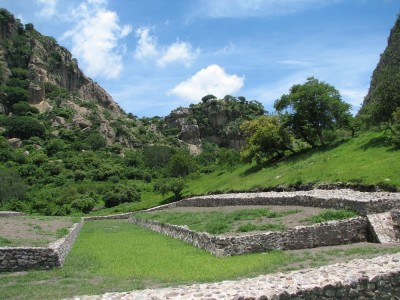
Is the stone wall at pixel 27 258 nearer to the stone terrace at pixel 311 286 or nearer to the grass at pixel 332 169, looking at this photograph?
the stone terrace at pixel 311 286

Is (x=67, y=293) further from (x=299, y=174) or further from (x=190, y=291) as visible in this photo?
(x=299, y=174)

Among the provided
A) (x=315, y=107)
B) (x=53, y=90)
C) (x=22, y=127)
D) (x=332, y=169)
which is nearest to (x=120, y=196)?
(x=315, y=107)

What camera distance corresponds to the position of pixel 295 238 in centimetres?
1859

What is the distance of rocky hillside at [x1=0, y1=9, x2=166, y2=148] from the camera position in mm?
134038

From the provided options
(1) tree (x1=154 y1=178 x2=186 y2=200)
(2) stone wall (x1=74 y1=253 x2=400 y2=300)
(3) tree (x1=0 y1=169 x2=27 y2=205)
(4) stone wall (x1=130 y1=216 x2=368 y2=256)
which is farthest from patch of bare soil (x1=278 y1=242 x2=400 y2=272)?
(3) tree (x1=0 y1=169 x2=27 y2=205)

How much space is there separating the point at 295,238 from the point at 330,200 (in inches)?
280

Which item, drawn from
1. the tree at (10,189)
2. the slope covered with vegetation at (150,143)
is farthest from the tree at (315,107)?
the tree at (10,189)

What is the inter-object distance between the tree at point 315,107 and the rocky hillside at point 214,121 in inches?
4176

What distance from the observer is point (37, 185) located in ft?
281

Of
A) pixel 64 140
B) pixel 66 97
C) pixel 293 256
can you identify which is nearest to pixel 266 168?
pixel 293 256

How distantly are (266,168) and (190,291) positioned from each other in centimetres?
4529

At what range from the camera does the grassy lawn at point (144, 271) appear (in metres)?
13.1

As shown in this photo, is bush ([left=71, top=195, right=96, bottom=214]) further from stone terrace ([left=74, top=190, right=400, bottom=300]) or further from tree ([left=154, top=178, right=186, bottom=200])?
stone terrace ([left=74, top=190, right=400, bottom=300])

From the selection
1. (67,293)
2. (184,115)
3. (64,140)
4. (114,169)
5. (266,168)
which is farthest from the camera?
(184,115)
